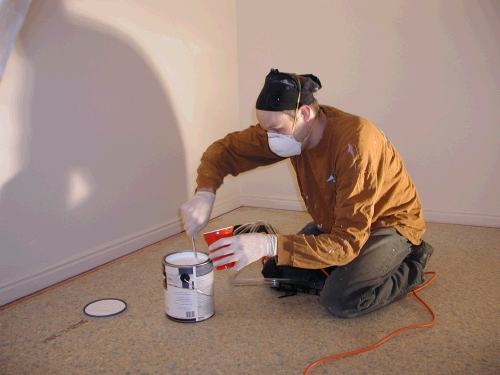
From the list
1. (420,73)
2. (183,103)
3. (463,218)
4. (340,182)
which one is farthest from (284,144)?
(463,218)

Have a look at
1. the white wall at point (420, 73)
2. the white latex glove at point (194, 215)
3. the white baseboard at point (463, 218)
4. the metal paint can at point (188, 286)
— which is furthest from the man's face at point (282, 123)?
the white baseboard at point (463, 218)

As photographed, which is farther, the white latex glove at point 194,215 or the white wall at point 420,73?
the white wall at point 420,73

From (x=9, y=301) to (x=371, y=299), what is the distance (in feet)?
4.24

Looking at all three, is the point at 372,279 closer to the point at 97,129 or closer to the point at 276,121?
the point at 276,121

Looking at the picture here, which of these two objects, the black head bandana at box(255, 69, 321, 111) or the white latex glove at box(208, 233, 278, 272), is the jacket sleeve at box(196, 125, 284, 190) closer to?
the black head bandana at box(255, 69, 321, 111)

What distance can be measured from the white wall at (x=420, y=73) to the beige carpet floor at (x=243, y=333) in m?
0.74

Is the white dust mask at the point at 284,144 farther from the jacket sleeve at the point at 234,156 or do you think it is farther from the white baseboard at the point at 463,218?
the white baseboard at the point at 463,218

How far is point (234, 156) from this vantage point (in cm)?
181

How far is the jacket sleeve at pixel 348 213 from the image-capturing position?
49.9 inches

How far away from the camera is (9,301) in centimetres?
161

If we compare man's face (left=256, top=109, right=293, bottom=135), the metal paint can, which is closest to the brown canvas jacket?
man's face (left=256, top=109, right=293, bottom=135)

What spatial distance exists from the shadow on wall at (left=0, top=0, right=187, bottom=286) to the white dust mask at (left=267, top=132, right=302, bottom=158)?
826 millimetres

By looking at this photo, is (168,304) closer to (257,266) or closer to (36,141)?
(257,266)

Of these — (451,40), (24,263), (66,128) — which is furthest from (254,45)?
(24,263)
